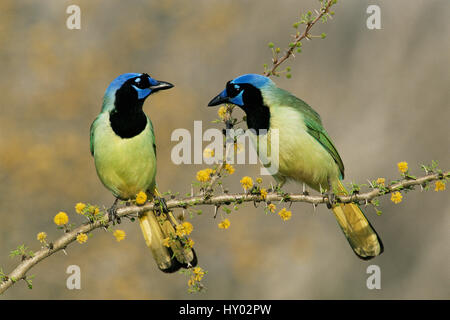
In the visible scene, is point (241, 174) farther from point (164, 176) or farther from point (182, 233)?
point (182, 233)

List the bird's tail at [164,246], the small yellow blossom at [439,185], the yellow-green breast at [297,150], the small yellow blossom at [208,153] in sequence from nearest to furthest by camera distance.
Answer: the small yellow blossom at [439,185]
the small yellow blossom at [208,153]
the bird's tail at [164,246]
the yellow-green breast at [297,150]

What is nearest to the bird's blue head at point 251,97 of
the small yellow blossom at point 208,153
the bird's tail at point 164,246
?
the small yellow blossom at point 208,153

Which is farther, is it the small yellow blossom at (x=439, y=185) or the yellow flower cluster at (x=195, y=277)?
the yellow flower cluster at (x=195, y=277)

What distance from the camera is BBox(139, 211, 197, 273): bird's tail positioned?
459cm

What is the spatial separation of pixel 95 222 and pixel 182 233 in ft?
2.05

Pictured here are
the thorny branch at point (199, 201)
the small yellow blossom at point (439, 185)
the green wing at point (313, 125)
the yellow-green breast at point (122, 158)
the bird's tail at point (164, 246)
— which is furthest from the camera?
the green wing at point (313, 125)

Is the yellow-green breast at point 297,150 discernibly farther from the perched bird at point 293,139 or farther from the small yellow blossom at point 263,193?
the small yellow blossom at point 263,193

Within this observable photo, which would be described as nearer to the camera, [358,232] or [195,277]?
[195,277]

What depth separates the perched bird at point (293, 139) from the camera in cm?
521

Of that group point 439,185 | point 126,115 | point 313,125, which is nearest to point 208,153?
point 126,115

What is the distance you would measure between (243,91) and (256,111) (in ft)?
0.83

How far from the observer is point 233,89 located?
5.13 meters

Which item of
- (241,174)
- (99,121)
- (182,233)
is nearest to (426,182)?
(182,233)

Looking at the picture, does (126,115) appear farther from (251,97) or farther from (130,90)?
(251,97)
